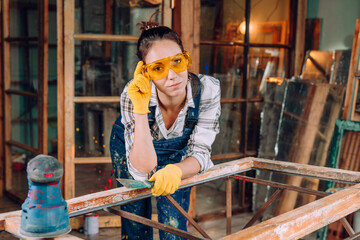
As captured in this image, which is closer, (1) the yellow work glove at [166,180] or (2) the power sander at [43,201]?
(2) the power sander at [43,201]

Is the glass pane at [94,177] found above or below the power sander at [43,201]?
below

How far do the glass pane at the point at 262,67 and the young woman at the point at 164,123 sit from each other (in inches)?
71.0

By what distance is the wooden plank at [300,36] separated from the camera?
152 inches

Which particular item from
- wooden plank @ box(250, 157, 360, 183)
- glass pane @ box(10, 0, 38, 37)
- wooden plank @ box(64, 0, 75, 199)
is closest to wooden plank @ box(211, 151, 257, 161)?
wooden plank @ box(64, 0, 75, 199)

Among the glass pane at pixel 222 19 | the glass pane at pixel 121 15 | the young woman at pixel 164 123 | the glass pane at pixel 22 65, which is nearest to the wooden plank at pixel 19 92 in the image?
the glass pane at pixel 22 65

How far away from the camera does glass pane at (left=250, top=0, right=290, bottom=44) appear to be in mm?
3714

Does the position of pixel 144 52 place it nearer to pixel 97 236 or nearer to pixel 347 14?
pixel 97 236

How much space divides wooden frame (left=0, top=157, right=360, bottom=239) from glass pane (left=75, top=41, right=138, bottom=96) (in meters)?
1.64

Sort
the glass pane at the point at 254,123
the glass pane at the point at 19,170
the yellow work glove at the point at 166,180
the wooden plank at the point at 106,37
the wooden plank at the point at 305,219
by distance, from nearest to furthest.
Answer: the wooden plank at the point at 305,219
the yellow work glove at the point at 166,180
the wooden plank at the point at 106,37
the glass pane at the point at 254,123
the glass pane at the point at 19,170

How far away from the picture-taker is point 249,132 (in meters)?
3.90

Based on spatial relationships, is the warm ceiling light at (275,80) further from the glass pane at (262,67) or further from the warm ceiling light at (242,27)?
the warm ceiling light at (242,27)

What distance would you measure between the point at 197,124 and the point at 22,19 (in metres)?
2.81

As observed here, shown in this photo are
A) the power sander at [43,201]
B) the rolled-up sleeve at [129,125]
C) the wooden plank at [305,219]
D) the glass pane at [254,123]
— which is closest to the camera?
the power sander at [43,201]

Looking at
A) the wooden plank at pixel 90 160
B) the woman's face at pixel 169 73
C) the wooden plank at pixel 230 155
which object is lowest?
the wooden plank at pixel 230 155
